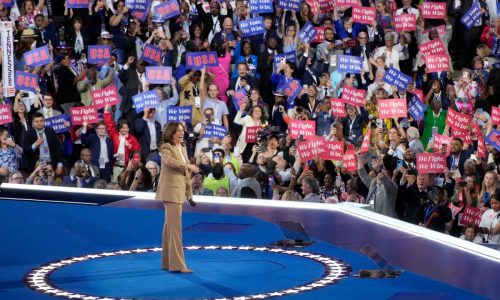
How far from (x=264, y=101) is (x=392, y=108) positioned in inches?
A: 93.3

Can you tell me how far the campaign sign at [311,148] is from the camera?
678 inches

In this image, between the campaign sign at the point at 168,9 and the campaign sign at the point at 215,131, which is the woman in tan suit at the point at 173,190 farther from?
the campaign sign at the point at 168,9

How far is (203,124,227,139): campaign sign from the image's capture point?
18.2m

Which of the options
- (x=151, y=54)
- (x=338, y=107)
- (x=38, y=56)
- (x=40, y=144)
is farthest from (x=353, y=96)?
(x=38, y=56)

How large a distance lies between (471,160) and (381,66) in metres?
3.47

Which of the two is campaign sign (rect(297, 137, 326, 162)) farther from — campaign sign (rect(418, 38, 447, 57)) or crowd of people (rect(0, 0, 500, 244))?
campaign sign (rect(418, 38, 447, 57))

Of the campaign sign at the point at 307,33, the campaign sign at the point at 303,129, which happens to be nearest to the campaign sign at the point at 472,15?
the campaign sign at the point at 307,33

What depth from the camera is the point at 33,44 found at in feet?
64.8

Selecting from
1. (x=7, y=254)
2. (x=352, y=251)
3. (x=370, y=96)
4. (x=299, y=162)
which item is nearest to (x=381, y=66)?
(x=370, y=96)

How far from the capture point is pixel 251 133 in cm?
1830

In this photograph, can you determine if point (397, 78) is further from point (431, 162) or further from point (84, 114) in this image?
point (84, 114)

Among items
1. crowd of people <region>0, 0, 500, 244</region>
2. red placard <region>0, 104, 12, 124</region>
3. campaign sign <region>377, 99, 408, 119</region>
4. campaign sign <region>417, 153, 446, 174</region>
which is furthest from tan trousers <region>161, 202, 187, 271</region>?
red placard <region>0, 104, 12, 124</region>

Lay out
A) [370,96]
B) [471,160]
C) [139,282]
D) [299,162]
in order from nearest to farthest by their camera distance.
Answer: [139,282], [471,160], [299,162], [370,96]

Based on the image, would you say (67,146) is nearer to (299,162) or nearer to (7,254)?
(299,162)
